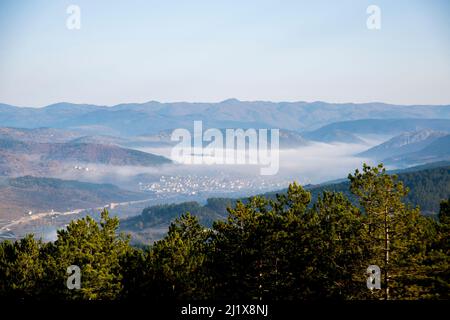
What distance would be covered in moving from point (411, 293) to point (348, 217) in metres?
6.78

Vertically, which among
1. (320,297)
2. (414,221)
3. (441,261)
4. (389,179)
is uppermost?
(389,179)

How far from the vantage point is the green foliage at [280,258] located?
3216cm

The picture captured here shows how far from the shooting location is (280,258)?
3772cm

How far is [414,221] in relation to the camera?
32469mm

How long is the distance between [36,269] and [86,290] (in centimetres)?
813

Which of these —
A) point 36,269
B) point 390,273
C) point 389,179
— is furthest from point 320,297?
point 36,269

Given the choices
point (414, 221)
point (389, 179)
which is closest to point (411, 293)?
point (414, 221)

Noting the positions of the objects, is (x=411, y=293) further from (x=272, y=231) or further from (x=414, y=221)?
(x=272, y=231)

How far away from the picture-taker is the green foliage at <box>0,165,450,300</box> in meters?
32.2

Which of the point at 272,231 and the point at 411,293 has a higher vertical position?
the point at 272,231
